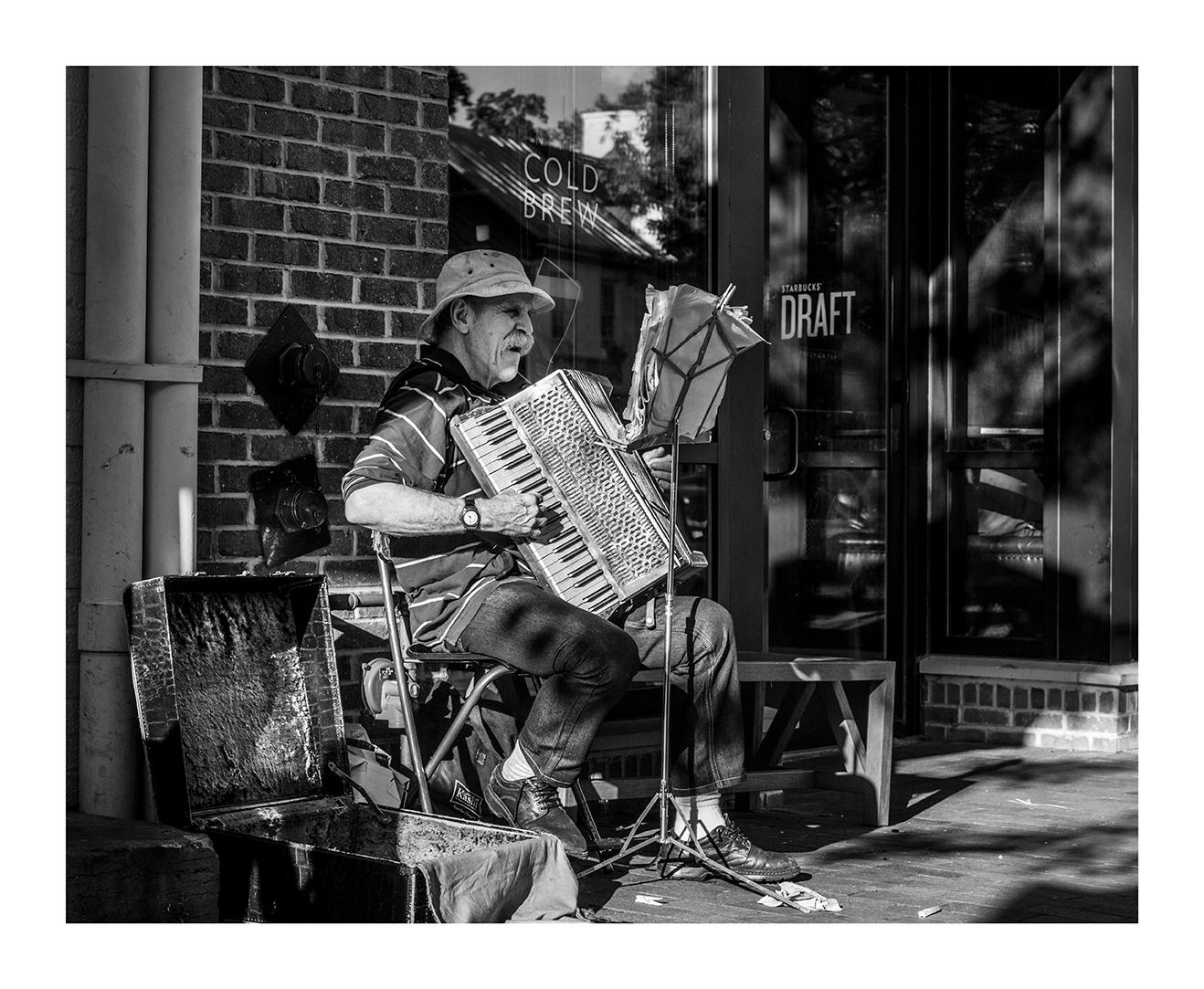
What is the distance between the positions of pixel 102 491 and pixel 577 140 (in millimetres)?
2226

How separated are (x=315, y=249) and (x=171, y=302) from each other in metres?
0.68

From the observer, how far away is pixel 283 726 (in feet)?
14.5

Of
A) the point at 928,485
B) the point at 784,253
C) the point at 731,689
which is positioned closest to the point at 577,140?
the point at 784,253

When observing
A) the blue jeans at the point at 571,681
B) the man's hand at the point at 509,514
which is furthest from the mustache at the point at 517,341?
the blue jeans at the point at 571,681

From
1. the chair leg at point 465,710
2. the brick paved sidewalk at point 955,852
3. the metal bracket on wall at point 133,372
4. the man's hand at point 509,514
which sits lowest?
the brick paved sidewalk at point 955,852

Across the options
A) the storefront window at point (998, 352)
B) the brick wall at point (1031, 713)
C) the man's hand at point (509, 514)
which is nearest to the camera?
the man's hand at point (509, 514)

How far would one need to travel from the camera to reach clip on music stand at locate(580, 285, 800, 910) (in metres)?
4.41

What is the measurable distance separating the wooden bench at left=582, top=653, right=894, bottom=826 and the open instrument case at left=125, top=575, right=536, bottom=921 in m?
1.22

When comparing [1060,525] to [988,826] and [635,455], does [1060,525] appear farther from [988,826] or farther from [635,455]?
[635,455]

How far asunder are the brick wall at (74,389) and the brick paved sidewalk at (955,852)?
1443mm

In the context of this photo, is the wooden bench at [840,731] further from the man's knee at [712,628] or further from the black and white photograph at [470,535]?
the man's knee at [712,628]

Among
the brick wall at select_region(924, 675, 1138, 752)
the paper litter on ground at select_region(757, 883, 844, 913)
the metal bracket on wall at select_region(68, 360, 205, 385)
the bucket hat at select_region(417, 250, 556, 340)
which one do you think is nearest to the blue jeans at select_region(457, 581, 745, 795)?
the paper litter on ground at select_region(757, 883, 844, 913)

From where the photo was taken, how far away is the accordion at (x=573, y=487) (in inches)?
176

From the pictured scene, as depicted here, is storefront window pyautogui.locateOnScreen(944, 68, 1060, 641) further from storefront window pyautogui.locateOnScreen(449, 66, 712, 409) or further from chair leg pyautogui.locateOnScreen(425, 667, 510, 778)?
chair leg pyautogui.locateOnScreen(425, 667, 510, 778)
